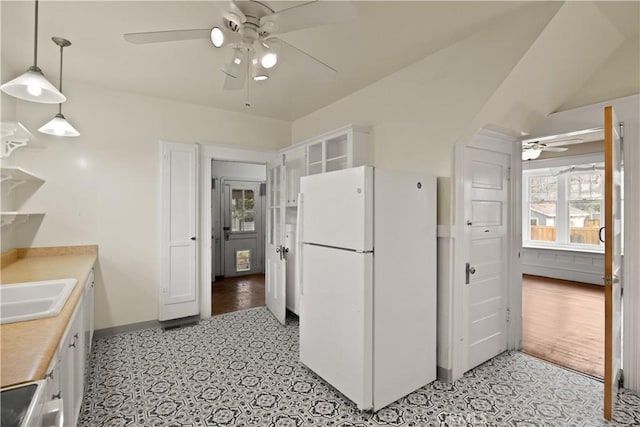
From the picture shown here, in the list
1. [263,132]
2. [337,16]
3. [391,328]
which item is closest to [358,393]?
[391,328]

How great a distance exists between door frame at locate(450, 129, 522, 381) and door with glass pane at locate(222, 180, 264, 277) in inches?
197

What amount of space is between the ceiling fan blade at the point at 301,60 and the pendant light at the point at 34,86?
1.28 meters

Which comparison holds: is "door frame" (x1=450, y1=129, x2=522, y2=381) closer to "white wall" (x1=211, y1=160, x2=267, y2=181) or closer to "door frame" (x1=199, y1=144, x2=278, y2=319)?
"door frame" (x1=199, y1=144, x2=278, y2=319)

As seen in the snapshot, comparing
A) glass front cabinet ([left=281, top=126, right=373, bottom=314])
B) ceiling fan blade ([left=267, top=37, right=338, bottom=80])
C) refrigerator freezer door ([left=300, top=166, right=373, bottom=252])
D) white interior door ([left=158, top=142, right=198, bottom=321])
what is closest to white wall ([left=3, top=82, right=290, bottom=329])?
white interior door ([left=158, top=142, right=198, bottom=321])

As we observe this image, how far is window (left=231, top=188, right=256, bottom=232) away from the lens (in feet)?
22.0

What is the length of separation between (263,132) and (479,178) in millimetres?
2854

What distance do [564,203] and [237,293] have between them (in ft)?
21.9

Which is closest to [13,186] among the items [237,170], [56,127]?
[56,127]

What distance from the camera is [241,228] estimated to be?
22.4ft

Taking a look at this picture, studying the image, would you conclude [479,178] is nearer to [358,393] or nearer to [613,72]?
[613,72]

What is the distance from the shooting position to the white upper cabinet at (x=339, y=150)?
3.21 m

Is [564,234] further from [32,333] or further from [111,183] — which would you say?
[32,333]

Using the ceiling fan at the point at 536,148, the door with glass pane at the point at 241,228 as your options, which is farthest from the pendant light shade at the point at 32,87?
the ceiling fan at the point at 536,148

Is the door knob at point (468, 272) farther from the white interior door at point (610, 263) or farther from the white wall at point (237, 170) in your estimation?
the white wall at point (237, 170)
